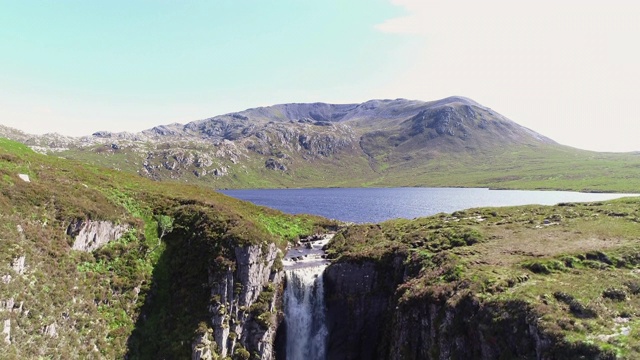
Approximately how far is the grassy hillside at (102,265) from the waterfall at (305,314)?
8.57 meters

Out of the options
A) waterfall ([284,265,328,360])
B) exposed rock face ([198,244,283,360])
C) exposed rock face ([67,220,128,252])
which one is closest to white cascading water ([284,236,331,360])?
waterfall ([284,265,328,360])

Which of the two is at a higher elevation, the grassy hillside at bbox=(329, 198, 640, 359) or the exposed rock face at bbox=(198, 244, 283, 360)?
the grassy hillside at bbox=(329, 198, 640, 359)

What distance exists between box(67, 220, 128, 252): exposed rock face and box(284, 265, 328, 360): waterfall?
2508 centimetres

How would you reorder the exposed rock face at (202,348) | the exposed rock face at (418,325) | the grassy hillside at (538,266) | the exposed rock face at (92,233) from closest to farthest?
the grassy hillside at (538,266), the exposed rock face at (418,325), the exposed rock face at (202,348), the exposed rock face at (92,233)

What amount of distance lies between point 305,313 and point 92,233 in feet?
102

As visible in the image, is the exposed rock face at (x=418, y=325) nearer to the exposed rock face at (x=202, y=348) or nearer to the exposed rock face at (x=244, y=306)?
the exposed rock face at (x=244, y=306)

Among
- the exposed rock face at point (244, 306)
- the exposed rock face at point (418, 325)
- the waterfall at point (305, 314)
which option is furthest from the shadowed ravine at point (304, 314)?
the exposed rock face at point (244, 306)

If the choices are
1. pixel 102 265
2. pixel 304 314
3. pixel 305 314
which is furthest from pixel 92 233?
pixel 305 314

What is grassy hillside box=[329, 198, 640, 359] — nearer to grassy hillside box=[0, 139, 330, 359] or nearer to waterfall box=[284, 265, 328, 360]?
waterfall box=[284, 265, 328, 360]

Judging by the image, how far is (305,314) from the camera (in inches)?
1997

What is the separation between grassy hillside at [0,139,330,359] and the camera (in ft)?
108

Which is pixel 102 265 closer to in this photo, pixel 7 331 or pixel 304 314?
pixel 7 331

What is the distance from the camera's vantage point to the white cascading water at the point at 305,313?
49438 mm

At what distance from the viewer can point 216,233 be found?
49562 mm
